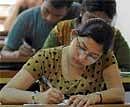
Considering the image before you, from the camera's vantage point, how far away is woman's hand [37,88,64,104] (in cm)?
148

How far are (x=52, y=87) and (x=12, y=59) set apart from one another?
0.72 m

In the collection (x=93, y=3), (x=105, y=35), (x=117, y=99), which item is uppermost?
(x=93, y=3)

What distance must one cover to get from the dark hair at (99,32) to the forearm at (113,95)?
18 centimetres

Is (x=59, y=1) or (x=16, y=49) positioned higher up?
(x=59, y=1)

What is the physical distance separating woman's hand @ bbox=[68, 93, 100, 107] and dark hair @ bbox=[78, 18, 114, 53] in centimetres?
20

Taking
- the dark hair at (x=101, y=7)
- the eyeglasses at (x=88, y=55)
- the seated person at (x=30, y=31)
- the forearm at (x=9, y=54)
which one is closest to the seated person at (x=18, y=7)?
the seated person at (x=30, y=31)

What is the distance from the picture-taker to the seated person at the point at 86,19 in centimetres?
197

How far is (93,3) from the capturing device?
199 centimetres

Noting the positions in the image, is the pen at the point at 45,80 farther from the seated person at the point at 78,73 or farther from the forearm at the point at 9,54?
the forearm at the point at 9,54

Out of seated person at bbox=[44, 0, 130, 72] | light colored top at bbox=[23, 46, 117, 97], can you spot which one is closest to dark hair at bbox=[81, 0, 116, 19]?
seated person at bbox=[44, 0, 130, 72]

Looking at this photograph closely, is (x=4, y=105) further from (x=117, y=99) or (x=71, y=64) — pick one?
(x=117, y=99)

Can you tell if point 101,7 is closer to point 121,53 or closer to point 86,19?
point 86,19

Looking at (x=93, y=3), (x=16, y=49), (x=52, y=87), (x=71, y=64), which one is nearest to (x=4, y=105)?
(x=52, y=87)

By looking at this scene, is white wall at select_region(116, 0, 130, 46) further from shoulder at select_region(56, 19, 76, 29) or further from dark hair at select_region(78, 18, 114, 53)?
dark hair at select_region(78, 18, 114, 53)
